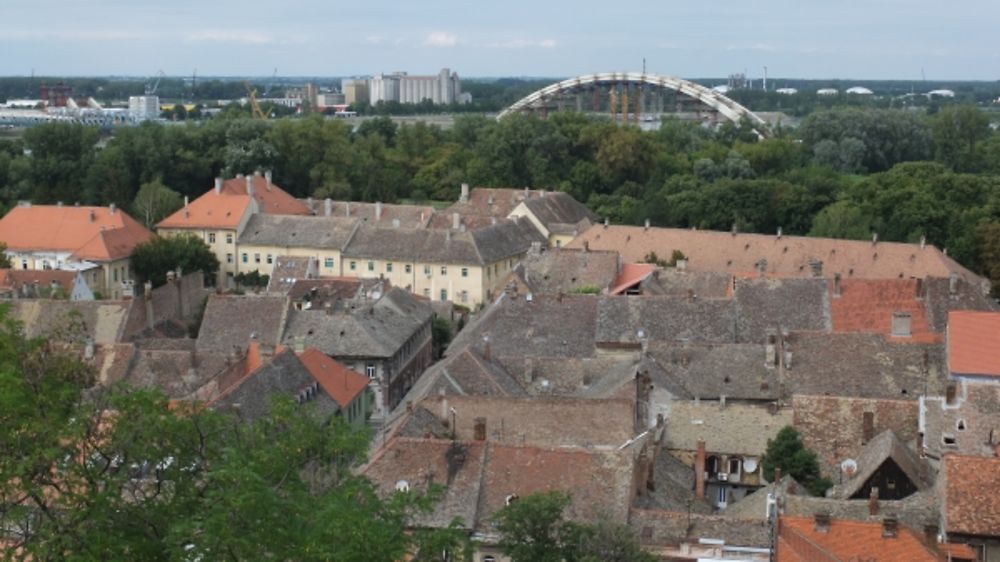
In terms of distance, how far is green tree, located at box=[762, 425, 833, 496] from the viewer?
1421 inches

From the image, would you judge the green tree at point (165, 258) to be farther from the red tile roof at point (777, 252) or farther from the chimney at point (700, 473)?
the chimney at point (700, 473)

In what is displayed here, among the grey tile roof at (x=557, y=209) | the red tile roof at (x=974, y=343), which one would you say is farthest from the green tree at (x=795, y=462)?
the grey tile roof at (x=557, y=209)

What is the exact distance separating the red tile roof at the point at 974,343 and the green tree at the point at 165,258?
145ft

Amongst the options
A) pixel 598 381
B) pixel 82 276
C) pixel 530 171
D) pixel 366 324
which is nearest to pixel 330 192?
pixel 530 171

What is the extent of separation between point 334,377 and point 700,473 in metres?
15.0

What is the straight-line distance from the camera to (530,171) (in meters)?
110

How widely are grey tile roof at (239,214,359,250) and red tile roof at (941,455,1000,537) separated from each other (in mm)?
50658

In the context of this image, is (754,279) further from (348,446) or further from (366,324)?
(348,446)

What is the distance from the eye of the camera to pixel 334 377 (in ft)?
155

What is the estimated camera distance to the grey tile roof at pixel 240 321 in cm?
5231

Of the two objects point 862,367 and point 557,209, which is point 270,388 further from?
point 557,209

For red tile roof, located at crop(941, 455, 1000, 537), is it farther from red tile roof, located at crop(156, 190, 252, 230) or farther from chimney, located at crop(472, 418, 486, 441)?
red tile roof, located at crop(156, 190, 252, 230)

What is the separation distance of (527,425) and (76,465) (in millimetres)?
20037

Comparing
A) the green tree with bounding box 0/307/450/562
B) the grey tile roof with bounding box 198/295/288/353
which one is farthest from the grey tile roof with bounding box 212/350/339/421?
the green tree with bounding box 0/307/450/562
